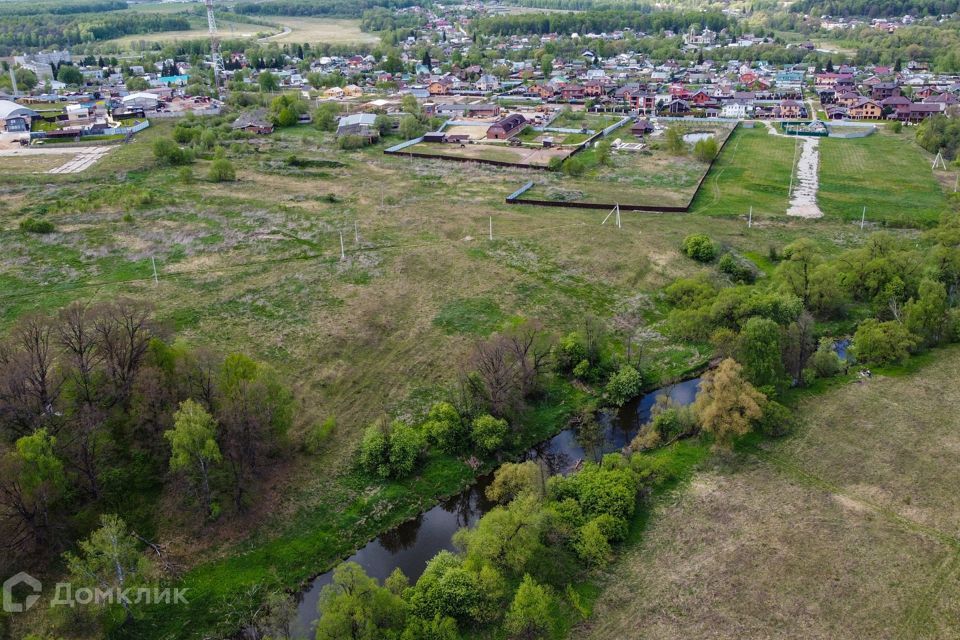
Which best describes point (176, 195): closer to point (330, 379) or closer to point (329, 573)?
point (330, 379)

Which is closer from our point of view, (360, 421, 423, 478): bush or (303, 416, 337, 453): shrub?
(360, 421, 423, 478): bush

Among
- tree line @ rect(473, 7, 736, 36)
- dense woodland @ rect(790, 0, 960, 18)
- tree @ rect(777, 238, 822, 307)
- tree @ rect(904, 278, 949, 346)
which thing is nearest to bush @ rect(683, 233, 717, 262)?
tree @ rect(777, 238, 822, 307)

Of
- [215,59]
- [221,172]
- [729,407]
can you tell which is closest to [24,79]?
[215,59]

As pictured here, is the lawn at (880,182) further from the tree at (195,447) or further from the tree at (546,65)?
the tree at (546,65)

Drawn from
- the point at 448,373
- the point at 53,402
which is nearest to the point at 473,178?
the point at 448,373

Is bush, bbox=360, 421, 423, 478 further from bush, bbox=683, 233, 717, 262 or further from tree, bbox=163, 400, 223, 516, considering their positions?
bush, bbox=683, 233, 717, 262

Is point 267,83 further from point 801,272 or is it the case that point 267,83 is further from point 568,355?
point 801,272
